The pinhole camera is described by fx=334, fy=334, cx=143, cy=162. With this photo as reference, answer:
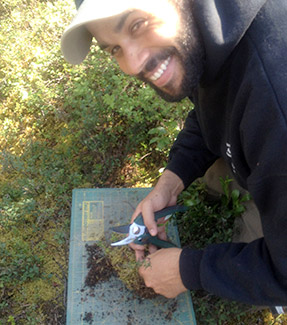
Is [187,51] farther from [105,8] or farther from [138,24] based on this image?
[105,8]

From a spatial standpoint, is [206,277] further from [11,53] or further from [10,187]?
[11,53]

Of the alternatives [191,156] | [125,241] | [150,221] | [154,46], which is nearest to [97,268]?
[125,241]

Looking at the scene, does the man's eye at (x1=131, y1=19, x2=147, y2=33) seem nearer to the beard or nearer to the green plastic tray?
the beard

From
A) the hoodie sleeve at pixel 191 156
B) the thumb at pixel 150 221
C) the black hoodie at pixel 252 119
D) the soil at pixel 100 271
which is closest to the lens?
the black hoodie at pixel 252 119

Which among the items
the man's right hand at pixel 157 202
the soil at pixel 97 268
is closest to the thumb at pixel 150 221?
the man's right hand at pixel 157 202

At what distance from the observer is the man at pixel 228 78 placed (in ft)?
4.43

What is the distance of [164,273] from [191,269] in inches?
8.9

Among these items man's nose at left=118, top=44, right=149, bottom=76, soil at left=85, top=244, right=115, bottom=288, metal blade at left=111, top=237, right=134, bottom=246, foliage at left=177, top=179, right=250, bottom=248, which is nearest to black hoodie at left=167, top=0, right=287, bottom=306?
man's nose at left=118, top=44, right=149, bottom=76

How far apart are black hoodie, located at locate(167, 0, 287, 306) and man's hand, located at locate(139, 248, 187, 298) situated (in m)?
0.17

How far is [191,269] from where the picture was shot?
1839mm

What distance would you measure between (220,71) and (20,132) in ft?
10.2

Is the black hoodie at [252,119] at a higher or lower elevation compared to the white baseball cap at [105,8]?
lower

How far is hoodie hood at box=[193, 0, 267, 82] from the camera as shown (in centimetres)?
135

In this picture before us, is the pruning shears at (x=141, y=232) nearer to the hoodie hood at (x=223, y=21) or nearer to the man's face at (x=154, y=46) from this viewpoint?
the man's face at (x=154, y=46)
